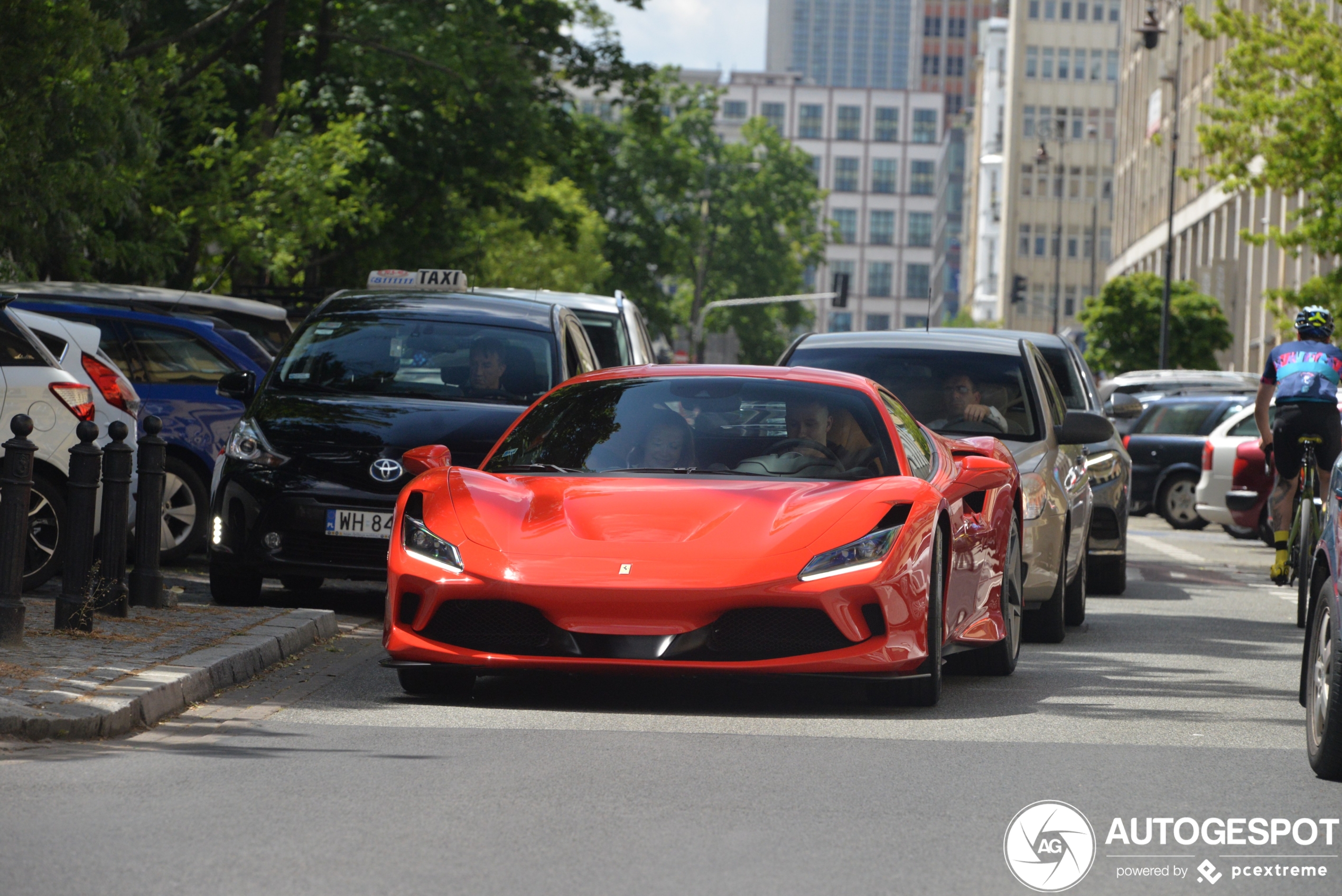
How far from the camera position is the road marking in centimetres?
1962

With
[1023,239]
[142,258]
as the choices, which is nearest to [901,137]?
[1023,239]

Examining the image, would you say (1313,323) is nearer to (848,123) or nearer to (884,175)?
(848,123)

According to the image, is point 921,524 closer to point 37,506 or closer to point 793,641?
point 793,641

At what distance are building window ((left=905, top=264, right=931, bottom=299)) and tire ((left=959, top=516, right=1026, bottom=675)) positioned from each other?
174191mm

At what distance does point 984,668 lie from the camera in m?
9.41

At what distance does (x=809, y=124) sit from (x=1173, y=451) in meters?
159

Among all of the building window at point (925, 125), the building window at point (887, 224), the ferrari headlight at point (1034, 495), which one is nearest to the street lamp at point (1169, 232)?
the ferrari headlight at point (1034, 495)

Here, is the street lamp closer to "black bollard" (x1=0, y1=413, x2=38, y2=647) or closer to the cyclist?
the cyclist

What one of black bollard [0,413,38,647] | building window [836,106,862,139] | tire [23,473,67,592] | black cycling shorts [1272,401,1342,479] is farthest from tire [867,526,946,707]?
building window [836,106,862,139]

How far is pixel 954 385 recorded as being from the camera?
11812 mm

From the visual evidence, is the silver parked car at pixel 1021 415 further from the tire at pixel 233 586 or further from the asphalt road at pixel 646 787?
the tire at pixel 233 586

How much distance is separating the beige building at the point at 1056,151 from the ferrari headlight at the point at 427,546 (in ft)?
405

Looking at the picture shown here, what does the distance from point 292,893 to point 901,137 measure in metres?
183

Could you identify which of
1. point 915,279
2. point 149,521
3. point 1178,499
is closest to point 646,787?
point 149,521
